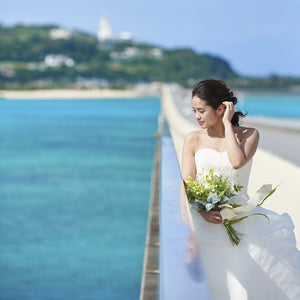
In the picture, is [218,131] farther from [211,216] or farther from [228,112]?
[211,216]

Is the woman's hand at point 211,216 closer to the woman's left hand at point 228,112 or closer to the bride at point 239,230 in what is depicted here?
the bride at point 239,230

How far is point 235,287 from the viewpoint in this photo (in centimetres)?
398

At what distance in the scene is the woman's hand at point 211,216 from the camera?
403 centimetres

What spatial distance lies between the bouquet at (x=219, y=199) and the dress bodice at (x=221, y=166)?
0.45 feet

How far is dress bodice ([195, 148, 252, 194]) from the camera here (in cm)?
430

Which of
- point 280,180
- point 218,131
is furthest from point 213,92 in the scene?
point 280,180

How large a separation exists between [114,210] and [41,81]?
157951 mm

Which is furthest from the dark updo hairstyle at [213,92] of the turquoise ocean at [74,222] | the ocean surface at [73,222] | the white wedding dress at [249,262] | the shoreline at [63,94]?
the shoreline at [63,94]

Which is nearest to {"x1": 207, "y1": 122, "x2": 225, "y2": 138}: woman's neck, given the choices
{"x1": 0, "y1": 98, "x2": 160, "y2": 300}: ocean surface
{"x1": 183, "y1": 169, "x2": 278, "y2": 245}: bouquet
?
{"x1": 183, "y1": 169, "x2": 278, "y2": 245}: bouquet

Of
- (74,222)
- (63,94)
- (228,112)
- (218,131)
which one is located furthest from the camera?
(63,94)

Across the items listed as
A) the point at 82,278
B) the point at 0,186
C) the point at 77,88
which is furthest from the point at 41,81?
the point at 82,278

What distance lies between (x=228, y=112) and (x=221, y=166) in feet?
1.15

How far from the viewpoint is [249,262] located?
4.02 meters

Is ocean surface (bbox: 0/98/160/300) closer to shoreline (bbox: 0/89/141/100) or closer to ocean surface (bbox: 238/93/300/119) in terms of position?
ocean surface (bbox: 238/93/300/119)
